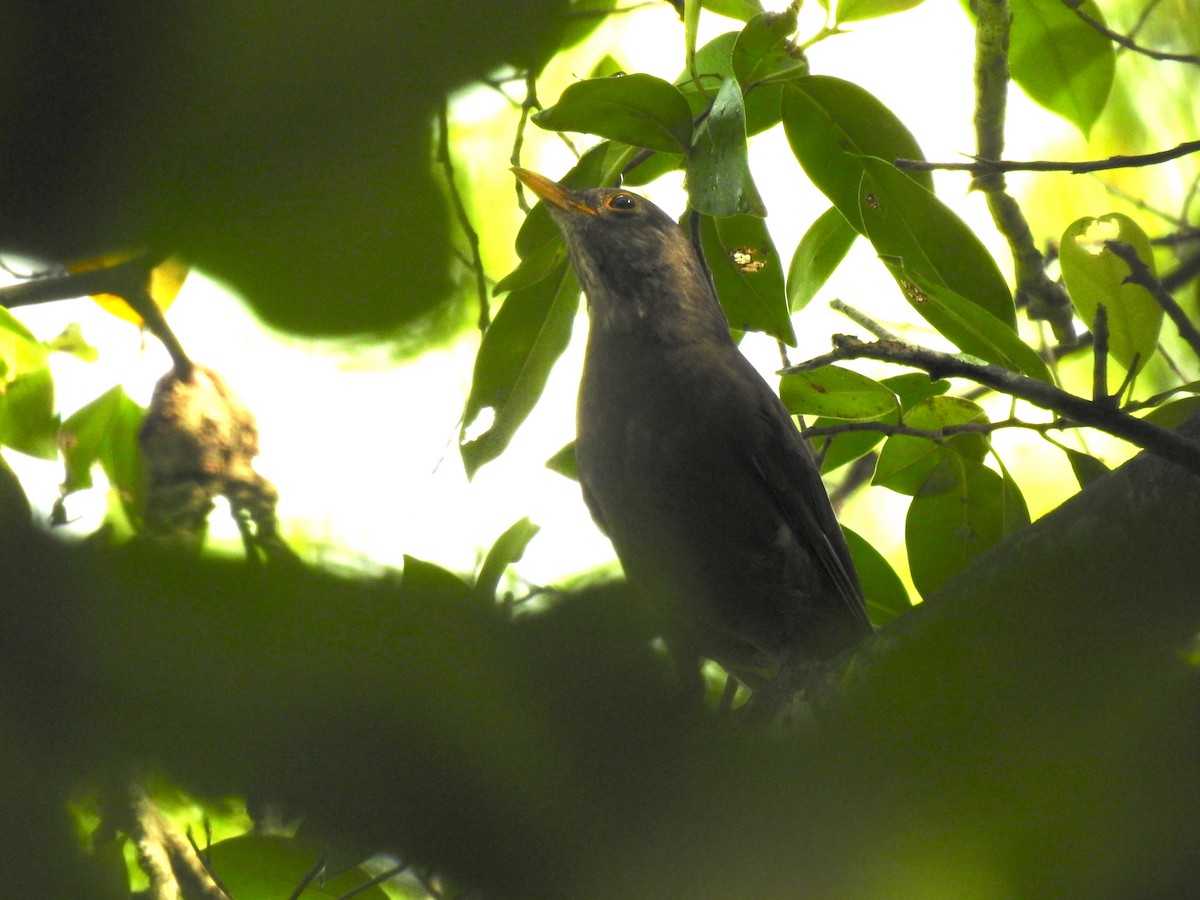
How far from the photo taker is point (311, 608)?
1.51ft

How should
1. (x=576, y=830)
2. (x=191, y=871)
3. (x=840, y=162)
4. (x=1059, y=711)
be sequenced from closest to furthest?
(x=576, y=830) → (x=1059, y=711) → (x=191, y=871) → (x=840, y=162)

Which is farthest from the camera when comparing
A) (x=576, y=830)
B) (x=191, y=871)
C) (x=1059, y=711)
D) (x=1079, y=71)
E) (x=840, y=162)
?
(x=1079, y=71)

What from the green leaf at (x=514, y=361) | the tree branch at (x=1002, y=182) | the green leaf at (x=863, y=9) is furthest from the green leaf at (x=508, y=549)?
the tree branch at (x=1002, y=182)

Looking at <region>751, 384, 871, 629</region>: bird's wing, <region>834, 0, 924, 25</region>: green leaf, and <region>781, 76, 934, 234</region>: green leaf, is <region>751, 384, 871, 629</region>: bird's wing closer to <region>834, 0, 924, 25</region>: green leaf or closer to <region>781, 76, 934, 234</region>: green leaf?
<region>781, 76, 934, 234</region>: green leaf

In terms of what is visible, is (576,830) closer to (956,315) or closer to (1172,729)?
(1172,729)

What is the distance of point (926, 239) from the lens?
2.18 meters

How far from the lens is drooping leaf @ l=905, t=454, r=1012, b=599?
2395mm

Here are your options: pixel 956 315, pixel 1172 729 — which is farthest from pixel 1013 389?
pixel 1172 729

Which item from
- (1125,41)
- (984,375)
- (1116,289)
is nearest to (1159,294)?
(984,375)

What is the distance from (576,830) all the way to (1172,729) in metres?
0.43

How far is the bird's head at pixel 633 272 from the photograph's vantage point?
142 inches

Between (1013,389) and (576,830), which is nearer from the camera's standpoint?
(576,830)

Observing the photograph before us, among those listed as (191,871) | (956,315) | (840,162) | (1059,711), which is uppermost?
(840,162)

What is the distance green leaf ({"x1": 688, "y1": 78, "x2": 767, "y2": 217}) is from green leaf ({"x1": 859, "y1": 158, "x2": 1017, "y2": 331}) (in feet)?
1.19
